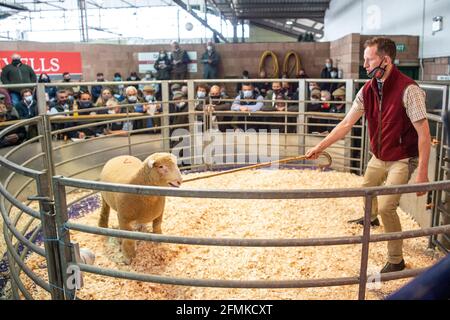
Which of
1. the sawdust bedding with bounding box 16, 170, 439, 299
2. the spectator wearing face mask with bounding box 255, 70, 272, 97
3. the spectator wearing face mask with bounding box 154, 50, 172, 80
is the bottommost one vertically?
the sawdust bedding with bounding box 16, 170, 439, 299

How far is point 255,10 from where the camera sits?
18234mm

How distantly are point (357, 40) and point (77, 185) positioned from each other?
7.62 meters

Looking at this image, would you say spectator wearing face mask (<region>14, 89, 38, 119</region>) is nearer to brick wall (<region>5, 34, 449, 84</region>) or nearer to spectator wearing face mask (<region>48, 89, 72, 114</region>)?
spectator wearing face mask (<region>48, 89, 72, 114</region>)

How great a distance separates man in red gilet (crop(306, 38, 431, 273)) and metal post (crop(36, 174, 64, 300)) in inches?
74.2

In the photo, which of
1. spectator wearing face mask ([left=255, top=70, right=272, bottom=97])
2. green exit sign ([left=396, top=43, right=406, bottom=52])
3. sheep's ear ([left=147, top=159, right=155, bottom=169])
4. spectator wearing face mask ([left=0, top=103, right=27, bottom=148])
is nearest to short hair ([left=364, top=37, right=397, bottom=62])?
sheep's ear ([left=147, top=159, right=155, bottom=169])

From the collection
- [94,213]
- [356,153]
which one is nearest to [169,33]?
[356,153]

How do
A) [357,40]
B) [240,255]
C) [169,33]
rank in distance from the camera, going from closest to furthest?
[240,255]
[357,40]
[169,33]

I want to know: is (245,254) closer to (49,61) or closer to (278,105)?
(278,105)

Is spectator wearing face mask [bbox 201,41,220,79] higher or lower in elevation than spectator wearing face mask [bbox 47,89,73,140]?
higher

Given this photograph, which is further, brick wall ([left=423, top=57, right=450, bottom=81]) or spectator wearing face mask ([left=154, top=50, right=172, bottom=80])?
spectator wearing face mask ([left=154, top=50, right=172, bottom=80])

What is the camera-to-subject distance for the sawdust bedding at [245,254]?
9.89 feet

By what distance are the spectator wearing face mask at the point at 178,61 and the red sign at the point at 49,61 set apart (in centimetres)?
246

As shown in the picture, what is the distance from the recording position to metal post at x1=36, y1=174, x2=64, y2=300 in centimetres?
196
